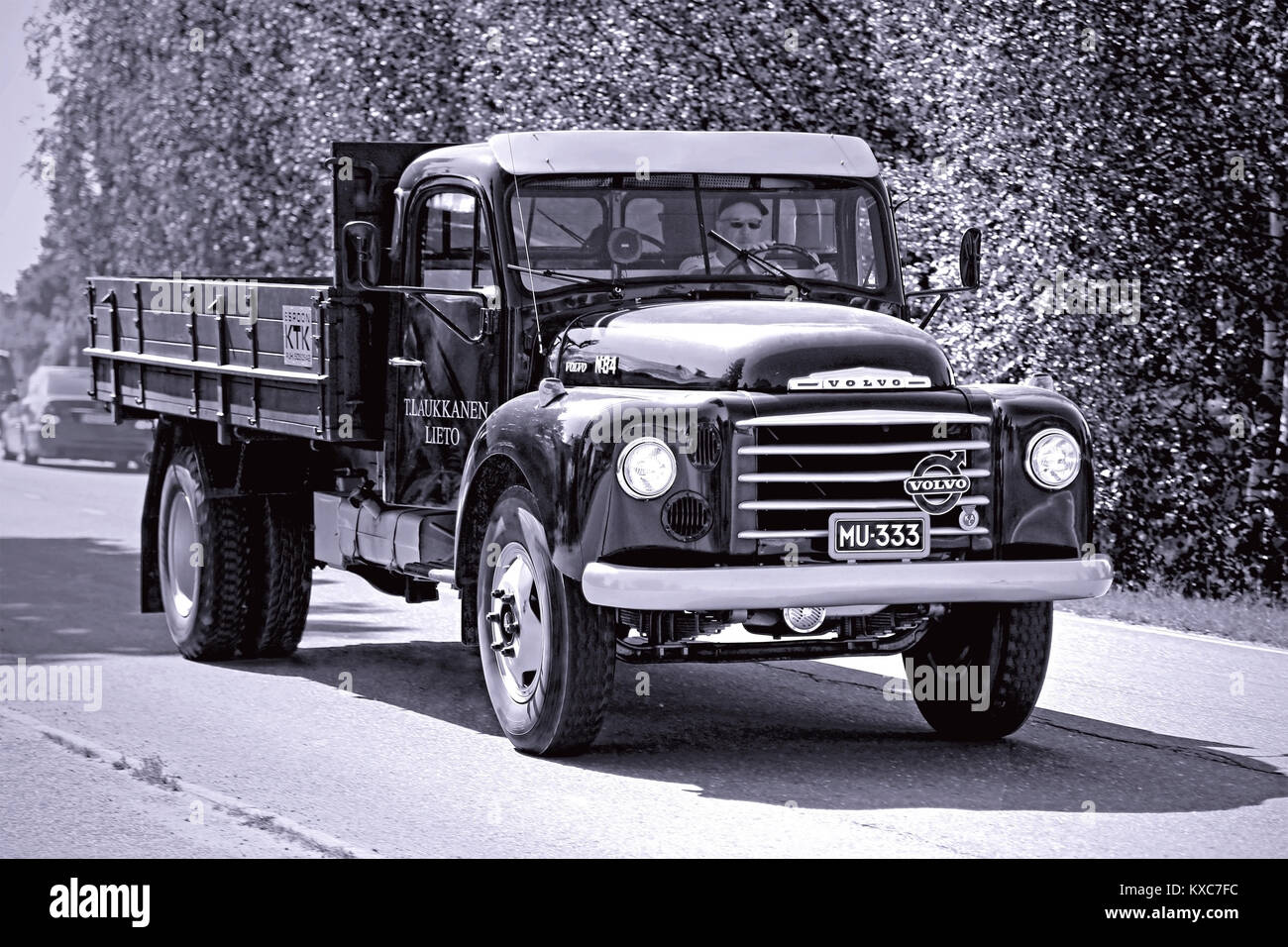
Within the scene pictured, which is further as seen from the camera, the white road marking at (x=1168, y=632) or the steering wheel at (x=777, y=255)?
the white road marking at (x=1168, y=632)

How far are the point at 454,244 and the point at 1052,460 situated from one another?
9.67ft

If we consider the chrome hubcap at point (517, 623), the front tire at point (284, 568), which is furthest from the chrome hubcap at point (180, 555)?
the chrome hubcap at point (517, 623)

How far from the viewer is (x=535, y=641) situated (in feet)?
28.1

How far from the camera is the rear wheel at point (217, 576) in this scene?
1143 centimetres

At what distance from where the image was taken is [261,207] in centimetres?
3050

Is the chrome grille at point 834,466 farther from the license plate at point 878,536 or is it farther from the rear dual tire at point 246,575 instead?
the rear dual tire at point 246,575

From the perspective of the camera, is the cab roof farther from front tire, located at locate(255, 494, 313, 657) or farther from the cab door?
front tire, located at locate(255, 494, 313, 657)

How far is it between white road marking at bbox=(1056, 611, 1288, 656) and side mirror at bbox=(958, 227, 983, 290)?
3.38 meters

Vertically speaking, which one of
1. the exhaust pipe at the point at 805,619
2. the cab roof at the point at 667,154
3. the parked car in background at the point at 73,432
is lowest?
the parked car in background at the point at 73,432

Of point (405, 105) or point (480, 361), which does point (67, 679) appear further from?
point (405, 105)

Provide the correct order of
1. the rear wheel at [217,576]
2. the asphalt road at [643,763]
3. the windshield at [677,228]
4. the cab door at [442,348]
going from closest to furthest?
the asphalt road at [643,763]
the windshield at [677,228]
the cab door at [442,348]
the rear wheel at [217,576]

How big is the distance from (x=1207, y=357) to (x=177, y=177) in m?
19.9

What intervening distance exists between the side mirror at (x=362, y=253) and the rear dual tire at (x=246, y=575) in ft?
7.19

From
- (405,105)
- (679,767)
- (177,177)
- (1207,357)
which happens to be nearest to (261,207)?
(177,177)
